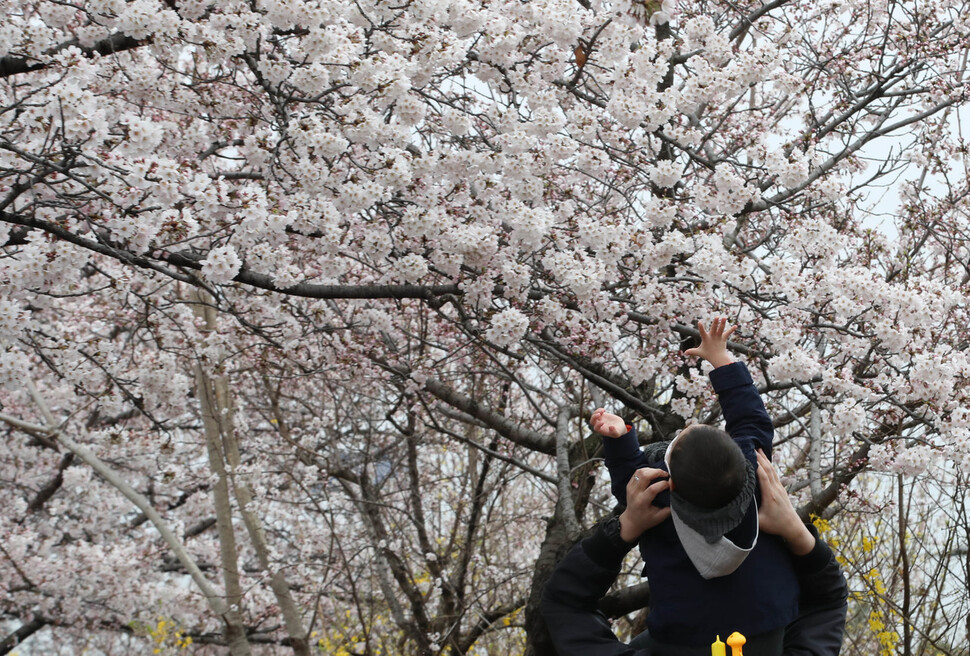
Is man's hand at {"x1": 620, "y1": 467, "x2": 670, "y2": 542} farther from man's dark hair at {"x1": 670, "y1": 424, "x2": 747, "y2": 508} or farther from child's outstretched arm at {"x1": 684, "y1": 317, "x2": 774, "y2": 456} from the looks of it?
child's outstretched arm at {"x1": 684, "y1": 317, "x2": 774, "y2": 456}

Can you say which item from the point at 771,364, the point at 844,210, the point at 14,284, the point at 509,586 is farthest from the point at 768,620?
the point at 509,586

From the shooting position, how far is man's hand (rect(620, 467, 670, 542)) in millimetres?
2033

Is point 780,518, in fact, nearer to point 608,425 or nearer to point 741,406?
point 741,406

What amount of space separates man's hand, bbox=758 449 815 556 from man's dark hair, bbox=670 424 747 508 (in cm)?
18

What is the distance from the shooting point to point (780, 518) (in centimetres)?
203

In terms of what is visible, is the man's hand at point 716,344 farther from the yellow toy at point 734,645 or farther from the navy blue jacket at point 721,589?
the yellow toy at point 734,645

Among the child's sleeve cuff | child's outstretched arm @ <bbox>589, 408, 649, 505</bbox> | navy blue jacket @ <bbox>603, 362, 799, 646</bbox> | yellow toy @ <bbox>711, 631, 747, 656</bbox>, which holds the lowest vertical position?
yellow toy @ <bbox>711, 631, 747, 656</bbox>

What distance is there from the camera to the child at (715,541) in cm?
189

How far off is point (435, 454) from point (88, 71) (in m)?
6.17

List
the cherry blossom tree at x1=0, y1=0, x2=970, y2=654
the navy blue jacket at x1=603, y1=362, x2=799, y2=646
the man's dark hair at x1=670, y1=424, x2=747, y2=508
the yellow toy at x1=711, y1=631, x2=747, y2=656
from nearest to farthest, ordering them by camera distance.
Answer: the yellow toy at x1=711, y1=631, x2=747, y2=656 < the man's dark hair at x1=670, y1=424, x2=747, y2=508 < the navy blue jacket at x1=603, y1=362, x2=799, y2=646 < the cherry blossom tree at x1=0, y1=0, x2=970, y2=654

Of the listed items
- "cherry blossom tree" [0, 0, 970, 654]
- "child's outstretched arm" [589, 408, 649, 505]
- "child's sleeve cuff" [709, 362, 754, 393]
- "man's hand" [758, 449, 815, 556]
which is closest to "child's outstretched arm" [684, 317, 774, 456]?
"child's sleeve cuff" [709, 362, 754, 393]

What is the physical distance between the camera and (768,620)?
2.01m

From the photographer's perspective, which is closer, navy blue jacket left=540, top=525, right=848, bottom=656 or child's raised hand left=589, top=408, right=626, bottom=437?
navy blue jacket left=540, top=525, right=848, bottom=656

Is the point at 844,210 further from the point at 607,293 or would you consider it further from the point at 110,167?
the point at 110,167
